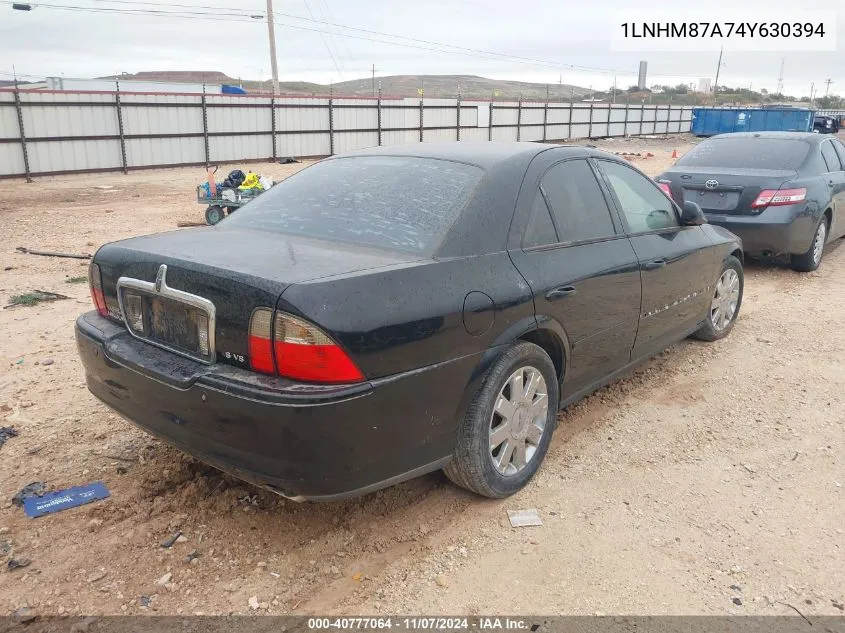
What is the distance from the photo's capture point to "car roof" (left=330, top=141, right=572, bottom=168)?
342 centimetres

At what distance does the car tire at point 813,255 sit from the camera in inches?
311

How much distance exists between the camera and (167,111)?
2055 centimetres

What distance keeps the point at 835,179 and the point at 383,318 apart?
7.88 metres

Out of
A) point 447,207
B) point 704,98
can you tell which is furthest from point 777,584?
point 704,98

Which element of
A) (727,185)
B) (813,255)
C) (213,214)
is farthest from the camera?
(213,214)

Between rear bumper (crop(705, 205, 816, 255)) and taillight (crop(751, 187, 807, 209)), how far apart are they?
2.1 inches

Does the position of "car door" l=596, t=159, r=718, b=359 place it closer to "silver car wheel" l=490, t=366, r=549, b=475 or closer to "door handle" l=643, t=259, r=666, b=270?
"door handle" l=643, t=259, r=666, b=270

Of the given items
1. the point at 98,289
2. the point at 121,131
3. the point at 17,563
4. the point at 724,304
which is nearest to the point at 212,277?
the point at 98,289

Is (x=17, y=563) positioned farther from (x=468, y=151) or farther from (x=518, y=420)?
(x=468, y=151)

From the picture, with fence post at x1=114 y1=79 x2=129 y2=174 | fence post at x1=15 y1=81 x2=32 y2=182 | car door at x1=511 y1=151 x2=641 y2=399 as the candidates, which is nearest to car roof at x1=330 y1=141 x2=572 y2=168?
car door at x1=511 y1=151 x2=641 y2=399

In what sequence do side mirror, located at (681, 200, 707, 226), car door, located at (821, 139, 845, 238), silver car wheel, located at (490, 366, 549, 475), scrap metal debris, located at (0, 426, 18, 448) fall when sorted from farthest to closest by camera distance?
car door, located at (821, 139, 845, 238) → side mirror, located at (681, 200, 707, 226) → scrap metal debris, located at (0, 426, 18, 448) → silver car wheel, located at (490, 366, 549, 475)

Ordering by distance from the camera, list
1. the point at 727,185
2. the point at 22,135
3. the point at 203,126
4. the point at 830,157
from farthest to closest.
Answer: the point at 203,126, the point at 22,135, the point at 830,157, the point at 727,185

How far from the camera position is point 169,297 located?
271cm

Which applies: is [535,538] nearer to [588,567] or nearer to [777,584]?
[588,567]
